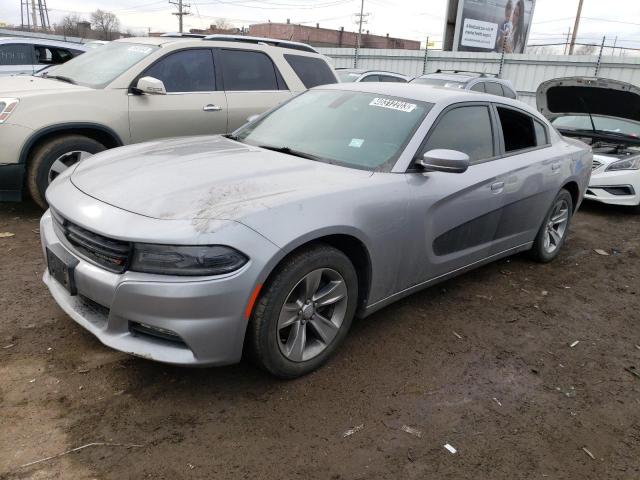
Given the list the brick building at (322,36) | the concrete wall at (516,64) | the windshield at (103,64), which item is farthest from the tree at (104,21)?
the windshield at (103,64)

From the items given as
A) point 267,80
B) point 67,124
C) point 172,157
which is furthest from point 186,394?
point 267,80

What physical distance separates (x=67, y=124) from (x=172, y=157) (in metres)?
2.34

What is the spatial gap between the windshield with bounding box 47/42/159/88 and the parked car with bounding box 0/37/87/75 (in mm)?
4003

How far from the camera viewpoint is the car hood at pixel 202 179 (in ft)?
8.24

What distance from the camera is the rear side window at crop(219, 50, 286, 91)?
599 centimetres

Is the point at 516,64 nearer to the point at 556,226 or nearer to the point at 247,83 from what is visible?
the point at 247,83

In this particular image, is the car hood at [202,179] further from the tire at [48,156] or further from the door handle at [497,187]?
the tire at [48,156]

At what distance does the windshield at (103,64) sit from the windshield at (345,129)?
2197 millimetres

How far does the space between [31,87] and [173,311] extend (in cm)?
402

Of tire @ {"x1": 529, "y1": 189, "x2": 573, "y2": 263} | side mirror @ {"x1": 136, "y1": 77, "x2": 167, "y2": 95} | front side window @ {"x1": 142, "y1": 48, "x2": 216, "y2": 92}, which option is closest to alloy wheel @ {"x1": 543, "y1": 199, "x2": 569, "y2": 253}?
tire @ {"x1": 529, "y1": 189, "x2": 573, "y2": 263}

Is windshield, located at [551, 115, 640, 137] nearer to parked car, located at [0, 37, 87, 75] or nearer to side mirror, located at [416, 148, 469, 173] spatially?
side mirror, located at [416, 148, 469, 173]

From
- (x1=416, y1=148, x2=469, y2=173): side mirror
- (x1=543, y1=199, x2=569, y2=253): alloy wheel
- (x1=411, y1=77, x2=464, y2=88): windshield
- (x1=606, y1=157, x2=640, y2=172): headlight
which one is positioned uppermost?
(x1=416, y1=148, x2=469, y2=173): side mirror

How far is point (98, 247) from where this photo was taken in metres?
2.46

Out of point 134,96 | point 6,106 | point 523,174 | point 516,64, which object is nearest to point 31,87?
point 6,106
